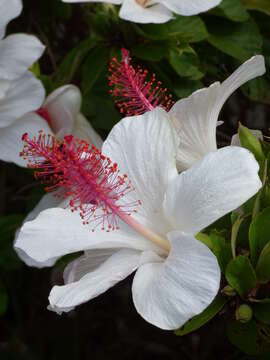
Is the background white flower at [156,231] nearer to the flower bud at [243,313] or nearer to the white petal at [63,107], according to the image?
the flower bud at [243,313]

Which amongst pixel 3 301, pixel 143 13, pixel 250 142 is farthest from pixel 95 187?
pixel 3 301

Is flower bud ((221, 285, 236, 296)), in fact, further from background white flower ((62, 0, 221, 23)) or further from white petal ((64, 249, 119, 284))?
background white flower ((62, 0, 221, 23))

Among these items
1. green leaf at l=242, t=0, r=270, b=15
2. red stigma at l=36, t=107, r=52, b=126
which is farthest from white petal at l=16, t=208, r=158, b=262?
green leaf at l=242, t=0, r=270, b=15

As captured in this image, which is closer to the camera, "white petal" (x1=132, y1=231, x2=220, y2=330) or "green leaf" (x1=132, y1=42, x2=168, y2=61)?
"white petal" (x1=132, y1=231, x2=220, y2=330)

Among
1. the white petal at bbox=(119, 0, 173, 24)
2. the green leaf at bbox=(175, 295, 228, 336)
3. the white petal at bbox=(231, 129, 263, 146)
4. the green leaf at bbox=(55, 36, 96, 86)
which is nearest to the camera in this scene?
the green leaf at bbox=(175, 295, 228, 336)

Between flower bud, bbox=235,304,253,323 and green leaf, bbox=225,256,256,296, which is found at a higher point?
green leaf, bbox=225,256,256,296

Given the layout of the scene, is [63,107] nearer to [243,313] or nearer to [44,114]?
[44,114]

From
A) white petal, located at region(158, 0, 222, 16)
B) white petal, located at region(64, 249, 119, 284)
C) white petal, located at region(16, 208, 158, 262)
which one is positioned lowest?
white petal, located at region(64, 249, 119, 284)

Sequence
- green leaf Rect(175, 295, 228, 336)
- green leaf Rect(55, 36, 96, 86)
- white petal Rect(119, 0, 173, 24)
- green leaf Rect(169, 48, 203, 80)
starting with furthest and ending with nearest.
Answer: green leaf Rect(55, 36, 96, 86) → green leaf Rect(169, 48, 203, 80) → white petal Rect(119, 0, 173, 24) → green leaf Rect(175, 295, 228, 336)
